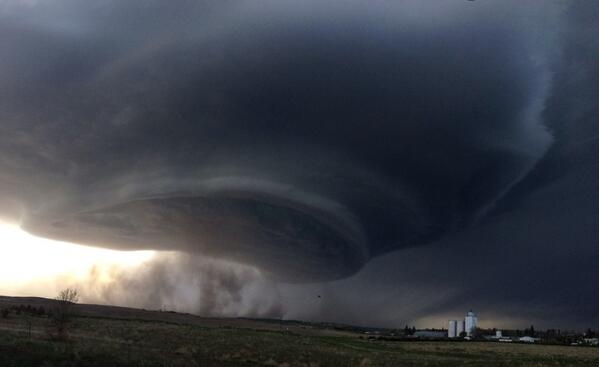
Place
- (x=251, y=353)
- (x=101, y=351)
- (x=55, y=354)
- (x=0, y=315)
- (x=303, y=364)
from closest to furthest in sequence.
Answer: (x=55, y=354) → (x=101, y=351) → (x=303, y=364) → (x=251, y=353) → (x=0, y=315)

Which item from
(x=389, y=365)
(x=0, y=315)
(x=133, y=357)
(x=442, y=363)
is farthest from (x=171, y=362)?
(x=0, y=315)

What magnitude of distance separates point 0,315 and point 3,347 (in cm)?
6896

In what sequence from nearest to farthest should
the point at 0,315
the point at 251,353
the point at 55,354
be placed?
the point at 55,354 → the point at 251,353 → the point at 0,315

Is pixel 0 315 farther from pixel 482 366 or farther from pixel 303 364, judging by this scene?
pixel 482 366

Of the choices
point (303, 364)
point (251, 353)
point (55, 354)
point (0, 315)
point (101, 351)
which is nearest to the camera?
point (55, 354)

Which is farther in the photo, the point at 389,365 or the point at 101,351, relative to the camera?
the point at 389,365

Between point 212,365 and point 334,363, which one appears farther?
point 334,363

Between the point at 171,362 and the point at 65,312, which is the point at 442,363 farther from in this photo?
the point at 65,312

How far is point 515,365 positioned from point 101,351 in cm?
4770

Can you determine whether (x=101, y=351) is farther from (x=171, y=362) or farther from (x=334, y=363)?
(x=334, y=363)

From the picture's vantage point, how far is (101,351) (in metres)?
46.9

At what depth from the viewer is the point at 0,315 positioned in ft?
339

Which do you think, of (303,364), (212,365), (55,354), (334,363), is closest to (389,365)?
(334,363)

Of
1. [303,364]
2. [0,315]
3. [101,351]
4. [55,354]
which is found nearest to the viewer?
[55,354]
